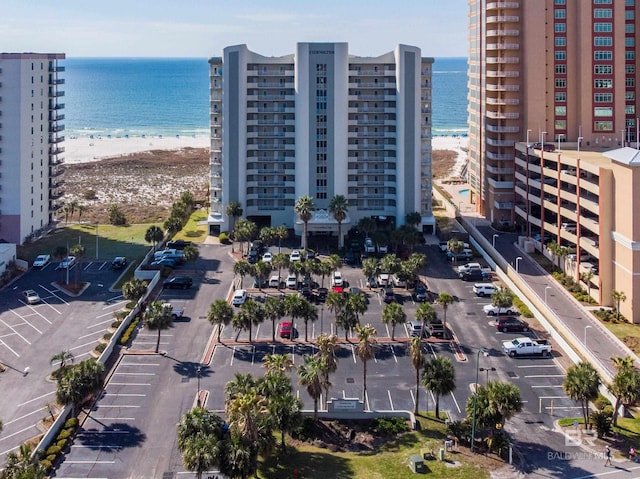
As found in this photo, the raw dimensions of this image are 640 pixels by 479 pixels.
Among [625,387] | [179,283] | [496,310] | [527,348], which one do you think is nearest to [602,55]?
[496,310]

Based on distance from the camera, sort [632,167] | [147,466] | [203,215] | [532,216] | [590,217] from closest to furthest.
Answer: [147,466] < [632,167] < [590,217] < [532,216] < [203,215]

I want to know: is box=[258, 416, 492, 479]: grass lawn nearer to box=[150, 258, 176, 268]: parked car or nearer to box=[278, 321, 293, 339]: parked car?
box=[278, 321, 293, 339]: parked car

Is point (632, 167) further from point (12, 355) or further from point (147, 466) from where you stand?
point (12, 355)

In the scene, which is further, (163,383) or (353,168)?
(353,168)

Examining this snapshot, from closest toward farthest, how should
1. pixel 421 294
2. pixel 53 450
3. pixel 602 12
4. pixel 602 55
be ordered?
1. pixel 53 450
2. pixel 421 294
3. pixel 602 12
4. pixel 602 55

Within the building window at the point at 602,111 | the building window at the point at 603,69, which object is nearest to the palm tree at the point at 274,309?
the building window at the point at 602,111

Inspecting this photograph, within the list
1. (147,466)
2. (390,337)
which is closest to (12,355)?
(147,466)

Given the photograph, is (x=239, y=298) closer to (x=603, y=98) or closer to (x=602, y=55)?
(x=603, y=98)

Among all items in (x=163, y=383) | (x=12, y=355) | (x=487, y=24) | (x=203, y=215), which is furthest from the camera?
(x=203, y=215)
